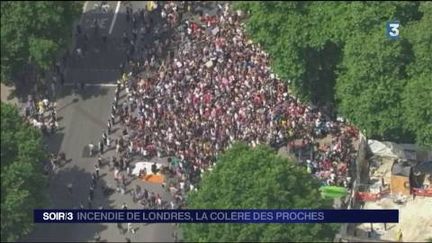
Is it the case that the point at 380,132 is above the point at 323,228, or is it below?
above

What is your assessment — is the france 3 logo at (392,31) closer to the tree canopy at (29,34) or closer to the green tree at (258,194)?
the green tree at (258,194)

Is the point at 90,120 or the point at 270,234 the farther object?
the point at 90,120

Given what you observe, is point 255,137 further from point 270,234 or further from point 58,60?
point 58,60

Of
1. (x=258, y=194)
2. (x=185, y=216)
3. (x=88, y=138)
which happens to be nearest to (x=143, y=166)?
(x=88, y=138)

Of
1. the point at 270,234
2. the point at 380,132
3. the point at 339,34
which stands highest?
the point at 339,34

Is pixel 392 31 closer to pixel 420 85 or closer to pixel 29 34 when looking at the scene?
pixel 420 85

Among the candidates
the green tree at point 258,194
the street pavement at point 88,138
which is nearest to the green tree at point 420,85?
the green tree at point 258,194

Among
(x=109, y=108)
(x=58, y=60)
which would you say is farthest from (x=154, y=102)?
(x=58, y=60)

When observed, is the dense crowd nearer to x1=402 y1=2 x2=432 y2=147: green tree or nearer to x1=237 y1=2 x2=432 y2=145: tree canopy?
x1=237 y1=2 x2=432 y2=145: tree canopy
